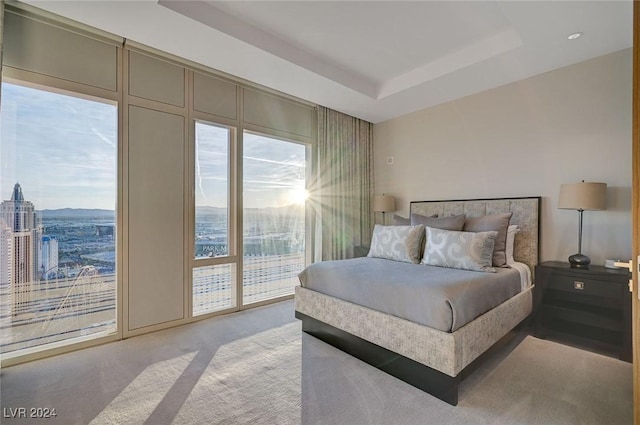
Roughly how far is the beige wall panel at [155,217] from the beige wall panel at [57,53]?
0.39 meters

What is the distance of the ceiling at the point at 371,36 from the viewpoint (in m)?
2.24

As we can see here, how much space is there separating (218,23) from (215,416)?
2861 millimetres

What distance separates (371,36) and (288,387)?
10.0 ft

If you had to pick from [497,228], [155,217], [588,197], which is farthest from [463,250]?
[155,217]

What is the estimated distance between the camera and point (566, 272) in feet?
8.75

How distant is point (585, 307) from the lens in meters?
2.61

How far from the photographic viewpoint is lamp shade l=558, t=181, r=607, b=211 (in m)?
2.57

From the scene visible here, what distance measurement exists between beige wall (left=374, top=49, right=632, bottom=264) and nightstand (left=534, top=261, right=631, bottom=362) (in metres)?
0.44

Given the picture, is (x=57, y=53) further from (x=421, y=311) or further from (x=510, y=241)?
(x=510, y=241)

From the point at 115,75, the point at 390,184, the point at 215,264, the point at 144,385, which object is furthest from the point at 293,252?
the point at 115,75

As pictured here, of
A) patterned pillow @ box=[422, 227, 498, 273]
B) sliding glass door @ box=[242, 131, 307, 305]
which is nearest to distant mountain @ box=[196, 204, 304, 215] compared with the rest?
sliding glass door @ box=[242, 131, 307, 305]

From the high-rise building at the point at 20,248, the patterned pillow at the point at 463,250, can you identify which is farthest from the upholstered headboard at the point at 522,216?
the high-rise building at the point at 20,248

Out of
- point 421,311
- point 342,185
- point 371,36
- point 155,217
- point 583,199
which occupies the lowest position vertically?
point 421,311

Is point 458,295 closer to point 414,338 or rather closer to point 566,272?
point 414,338
